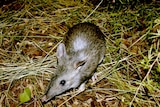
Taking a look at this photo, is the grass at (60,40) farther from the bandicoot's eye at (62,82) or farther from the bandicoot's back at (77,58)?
the bandicoot's eye at (62,82)

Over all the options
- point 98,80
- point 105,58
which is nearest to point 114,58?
point 105,58

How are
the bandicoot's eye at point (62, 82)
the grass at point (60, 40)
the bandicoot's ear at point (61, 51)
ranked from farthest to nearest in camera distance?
the grass at point (60, 40) < the bandicoot's ear at point (61, 51) < the bandicoot's eye at point (62, 82)

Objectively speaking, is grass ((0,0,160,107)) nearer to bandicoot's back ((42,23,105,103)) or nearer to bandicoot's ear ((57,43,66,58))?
bandicoot's back ((42,23,105,103))

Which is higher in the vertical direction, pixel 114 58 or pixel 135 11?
pixel 135 11

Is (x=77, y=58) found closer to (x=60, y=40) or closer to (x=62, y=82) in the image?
(x=62, y=82)

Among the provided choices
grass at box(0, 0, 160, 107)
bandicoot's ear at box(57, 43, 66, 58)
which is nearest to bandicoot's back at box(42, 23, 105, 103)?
bandicoot's ear at box(57, 43, 66, 58)

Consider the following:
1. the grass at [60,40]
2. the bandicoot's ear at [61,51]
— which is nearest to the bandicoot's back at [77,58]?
the bandicoot's ear at [61,51]

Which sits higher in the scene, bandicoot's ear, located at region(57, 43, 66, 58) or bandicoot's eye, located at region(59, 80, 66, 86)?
bandicoot's ear, located at region(57, 43, 66, 58)

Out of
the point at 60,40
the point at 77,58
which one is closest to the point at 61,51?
the point at 77,58

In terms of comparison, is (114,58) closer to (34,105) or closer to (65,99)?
(65,99)
